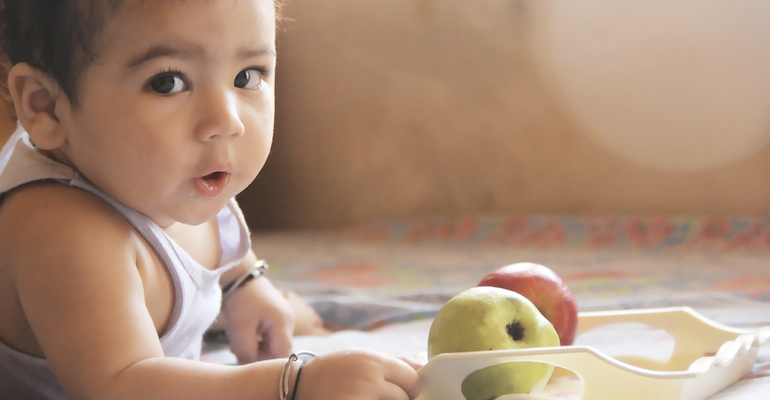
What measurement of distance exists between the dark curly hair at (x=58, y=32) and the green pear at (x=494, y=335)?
384 mm

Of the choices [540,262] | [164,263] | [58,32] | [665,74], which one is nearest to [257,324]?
[164,263]

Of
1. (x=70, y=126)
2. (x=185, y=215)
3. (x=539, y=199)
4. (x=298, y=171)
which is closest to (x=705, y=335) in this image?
(x=185, y=215)

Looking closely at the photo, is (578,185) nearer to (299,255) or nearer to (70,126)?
(299,255)

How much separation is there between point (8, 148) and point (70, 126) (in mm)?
210

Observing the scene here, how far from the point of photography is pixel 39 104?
62 cm

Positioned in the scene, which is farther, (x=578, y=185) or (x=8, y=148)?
(x=578, y=185)

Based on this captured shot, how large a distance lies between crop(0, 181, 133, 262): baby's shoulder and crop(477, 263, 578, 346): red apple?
1.30ft

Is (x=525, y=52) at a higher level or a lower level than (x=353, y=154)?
higher

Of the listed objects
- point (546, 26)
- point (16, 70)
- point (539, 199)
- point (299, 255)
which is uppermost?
point (546, 26)

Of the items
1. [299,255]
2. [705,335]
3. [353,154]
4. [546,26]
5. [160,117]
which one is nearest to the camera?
[160,117]

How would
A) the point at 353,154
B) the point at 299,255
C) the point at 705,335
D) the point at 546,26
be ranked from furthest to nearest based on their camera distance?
the point at 353,154, the point at 546,26, the point at 299,255, the point at 705,335

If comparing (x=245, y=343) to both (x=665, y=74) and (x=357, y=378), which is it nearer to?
(x=357, y=378)

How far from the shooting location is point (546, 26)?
5.18 ft

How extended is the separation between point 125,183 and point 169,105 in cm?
9
